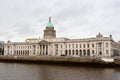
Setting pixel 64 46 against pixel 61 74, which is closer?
pixel 61 74

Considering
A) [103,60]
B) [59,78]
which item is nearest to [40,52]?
[103,60]

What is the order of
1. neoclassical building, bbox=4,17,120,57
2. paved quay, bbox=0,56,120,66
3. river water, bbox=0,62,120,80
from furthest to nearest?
neoclassical building, bbox=4,17,120,57 < paved quay, bbox=0,56,120,66 < river water, bbox=0,62,120,80

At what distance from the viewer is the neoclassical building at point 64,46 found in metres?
78.0

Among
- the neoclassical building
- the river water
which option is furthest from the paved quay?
the neoclassical building

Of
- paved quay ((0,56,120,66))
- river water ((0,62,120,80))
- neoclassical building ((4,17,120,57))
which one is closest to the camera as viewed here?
river water ((0,62,120,80))

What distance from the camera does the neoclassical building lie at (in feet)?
256

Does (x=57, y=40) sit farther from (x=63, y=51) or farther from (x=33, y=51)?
(x=33, y=51)

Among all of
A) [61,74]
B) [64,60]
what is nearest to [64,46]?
[64,60]

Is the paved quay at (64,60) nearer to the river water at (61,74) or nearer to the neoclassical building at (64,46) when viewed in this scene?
the river water at (61,74)

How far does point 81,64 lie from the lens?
5153 cm

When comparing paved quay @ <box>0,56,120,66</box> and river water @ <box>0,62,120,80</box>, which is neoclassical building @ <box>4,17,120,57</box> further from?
river water @ <box>0,62,120,80</box>

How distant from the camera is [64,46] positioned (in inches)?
3556

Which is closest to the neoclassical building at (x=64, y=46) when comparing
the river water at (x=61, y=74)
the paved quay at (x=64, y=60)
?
the paved quay at (x=64, y=60)

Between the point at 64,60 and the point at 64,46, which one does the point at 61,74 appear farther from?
the point at 64,46
